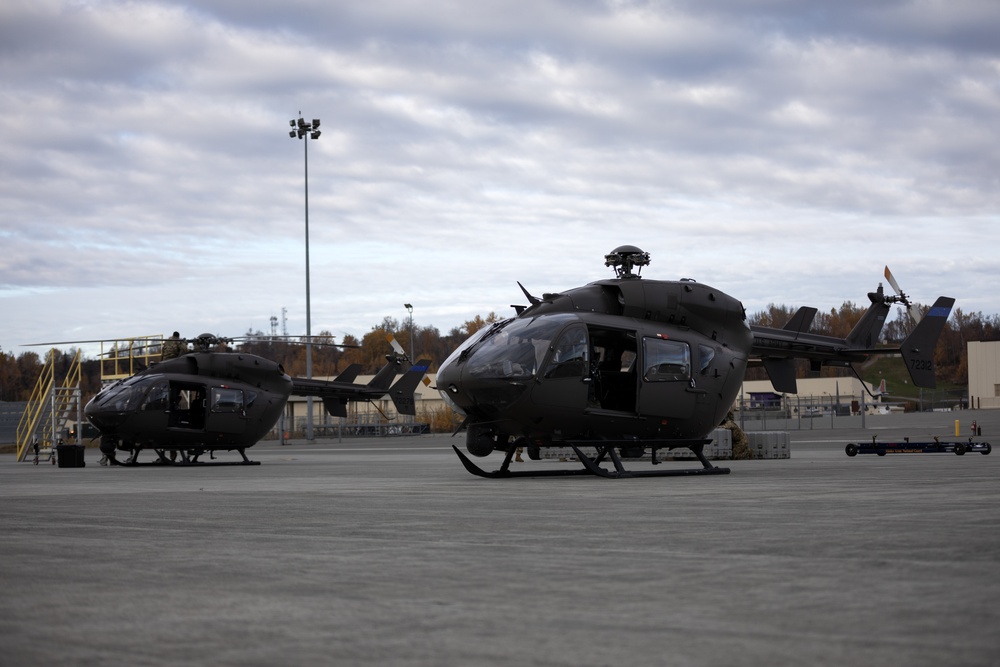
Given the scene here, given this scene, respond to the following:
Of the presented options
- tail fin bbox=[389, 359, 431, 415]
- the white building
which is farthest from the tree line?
tail fin bbox=[389, 359, 431, 415]

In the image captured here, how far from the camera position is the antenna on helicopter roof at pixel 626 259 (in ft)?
68.1

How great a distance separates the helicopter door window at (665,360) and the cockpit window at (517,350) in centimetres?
156

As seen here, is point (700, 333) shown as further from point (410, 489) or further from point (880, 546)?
point (880, 546)

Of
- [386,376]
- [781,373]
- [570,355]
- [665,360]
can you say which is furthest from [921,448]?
[386,376]

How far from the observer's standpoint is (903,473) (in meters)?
16.2

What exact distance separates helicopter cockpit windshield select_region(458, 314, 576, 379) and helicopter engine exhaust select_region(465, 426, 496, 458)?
1.11m

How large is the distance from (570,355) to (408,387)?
2396 cm

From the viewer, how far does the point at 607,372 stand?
20000mm

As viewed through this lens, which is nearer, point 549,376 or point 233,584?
point 233,584

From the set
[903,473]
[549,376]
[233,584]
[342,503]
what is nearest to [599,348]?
[549,376]

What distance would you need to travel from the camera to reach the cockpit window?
17906 millimetres

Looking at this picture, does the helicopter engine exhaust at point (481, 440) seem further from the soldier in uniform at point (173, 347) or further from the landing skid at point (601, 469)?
the soldier in uniform at point (173, 347)

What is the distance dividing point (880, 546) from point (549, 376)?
11.6 meters

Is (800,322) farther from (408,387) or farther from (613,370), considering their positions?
(408,387)
